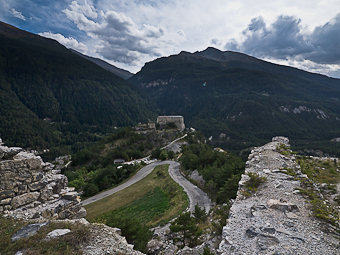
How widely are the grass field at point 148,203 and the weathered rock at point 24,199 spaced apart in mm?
9238

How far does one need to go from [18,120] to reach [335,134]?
262 meters

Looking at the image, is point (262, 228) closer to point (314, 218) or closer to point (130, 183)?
point (314, 218)

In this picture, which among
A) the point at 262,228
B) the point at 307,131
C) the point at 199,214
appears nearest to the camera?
the point at 262,228

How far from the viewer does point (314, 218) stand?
27.0ft

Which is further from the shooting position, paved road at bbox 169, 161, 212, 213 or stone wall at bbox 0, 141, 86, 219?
paved road at bbox 169, 161, 212, 213

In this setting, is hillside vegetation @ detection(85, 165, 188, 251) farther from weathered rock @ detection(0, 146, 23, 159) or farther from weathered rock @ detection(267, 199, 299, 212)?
weathered rock @ detection(0, 146, 23, 159)

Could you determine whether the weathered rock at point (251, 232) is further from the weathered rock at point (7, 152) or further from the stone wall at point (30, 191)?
the weathered rock at point (7, 152)

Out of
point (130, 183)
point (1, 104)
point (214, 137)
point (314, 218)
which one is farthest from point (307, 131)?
point (1, 104)

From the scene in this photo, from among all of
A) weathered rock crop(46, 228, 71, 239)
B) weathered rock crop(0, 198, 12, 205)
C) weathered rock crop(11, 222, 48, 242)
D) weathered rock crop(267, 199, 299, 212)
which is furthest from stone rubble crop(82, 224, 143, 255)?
weathered rock crop(267, 199, 299, 212)

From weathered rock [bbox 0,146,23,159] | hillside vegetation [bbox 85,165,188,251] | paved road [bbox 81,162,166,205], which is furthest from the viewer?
paved road [bbox 81,162,166,205]

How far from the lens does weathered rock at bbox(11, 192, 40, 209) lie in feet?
29.5

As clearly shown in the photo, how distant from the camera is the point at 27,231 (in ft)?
22.9

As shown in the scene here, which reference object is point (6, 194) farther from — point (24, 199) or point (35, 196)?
point (35, 196)

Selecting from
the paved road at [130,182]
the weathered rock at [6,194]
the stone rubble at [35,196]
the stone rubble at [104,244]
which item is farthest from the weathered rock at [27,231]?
the paved road at [130,182]
